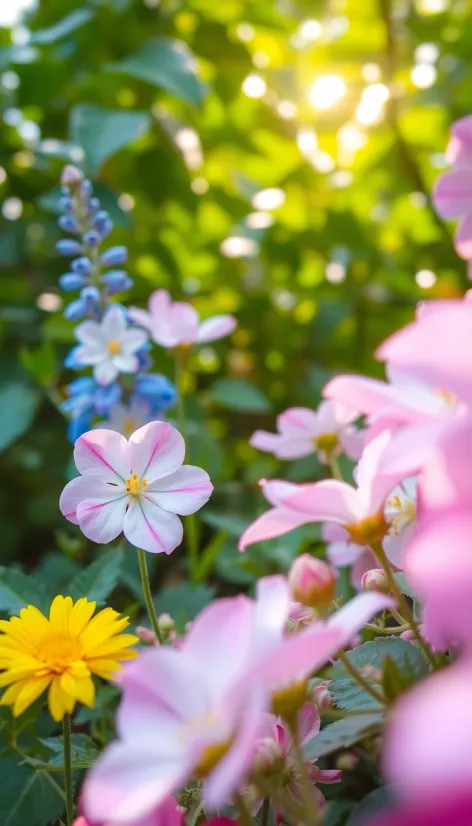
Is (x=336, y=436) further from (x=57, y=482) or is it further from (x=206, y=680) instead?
(x=57, y=482)

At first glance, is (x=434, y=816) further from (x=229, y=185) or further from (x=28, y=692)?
(x=229, y=185)

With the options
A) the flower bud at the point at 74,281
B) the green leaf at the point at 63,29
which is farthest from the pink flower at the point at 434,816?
the green leaf at the point at 63,29

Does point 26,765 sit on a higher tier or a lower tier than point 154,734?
lower

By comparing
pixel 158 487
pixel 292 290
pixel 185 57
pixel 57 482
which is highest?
pixel 185 57

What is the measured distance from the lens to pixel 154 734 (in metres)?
0.18

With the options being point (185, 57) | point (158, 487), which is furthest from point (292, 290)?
point (158, 487)

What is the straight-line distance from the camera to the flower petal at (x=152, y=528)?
0.97ft

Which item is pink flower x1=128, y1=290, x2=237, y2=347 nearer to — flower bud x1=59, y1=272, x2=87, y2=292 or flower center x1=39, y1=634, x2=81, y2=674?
flower bud x1=59, y1=272, x2=87, y2=292

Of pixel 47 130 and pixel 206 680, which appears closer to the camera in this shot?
pixel 206 680

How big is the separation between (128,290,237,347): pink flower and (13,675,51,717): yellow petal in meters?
0.35

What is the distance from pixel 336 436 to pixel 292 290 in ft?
2.53

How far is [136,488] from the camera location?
1.06 ft

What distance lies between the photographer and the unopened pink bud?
25 cm

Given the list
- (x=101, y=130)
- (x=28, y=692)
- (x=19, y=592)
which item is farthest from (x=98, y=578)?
(x=101, y=130)
